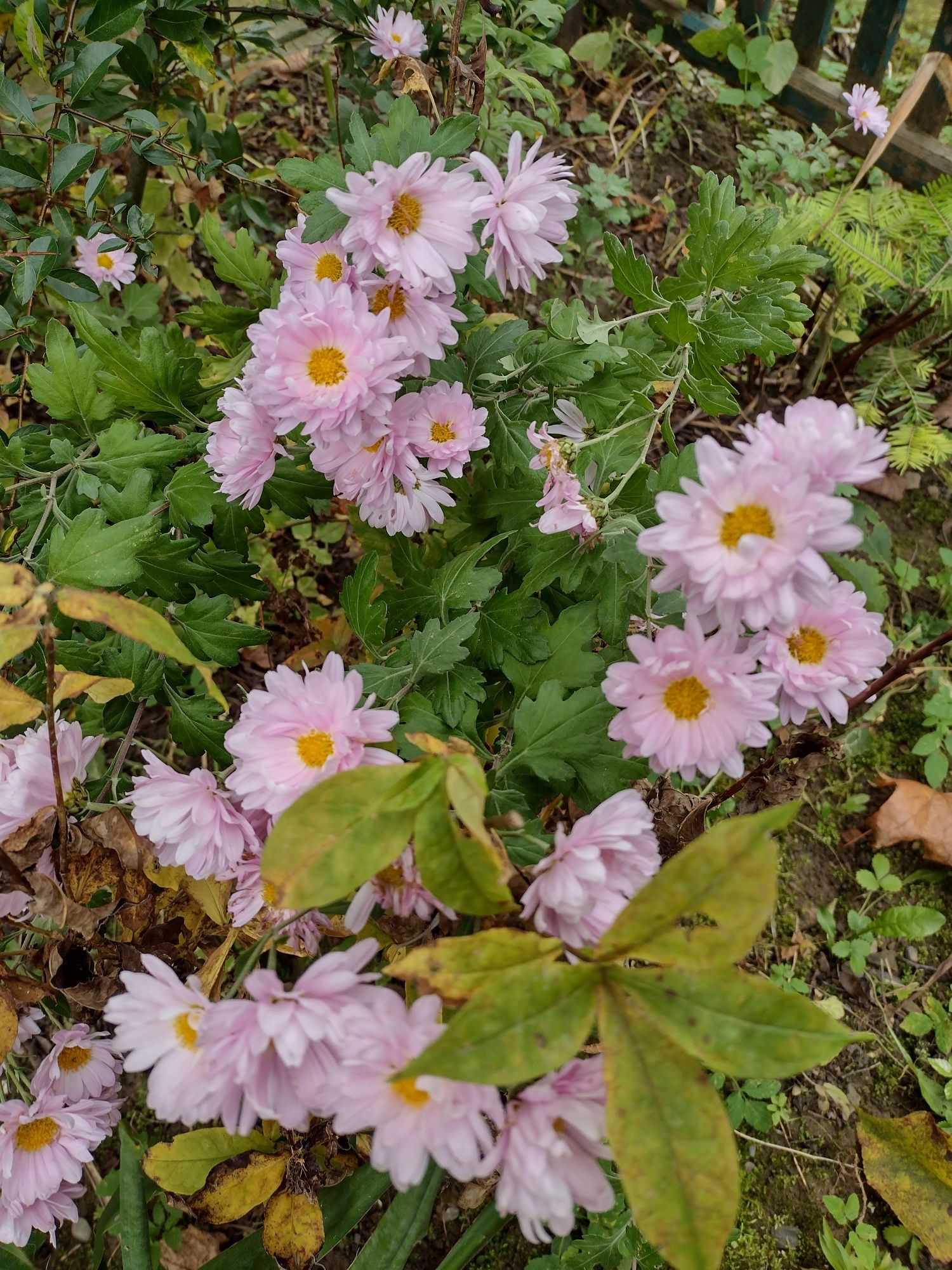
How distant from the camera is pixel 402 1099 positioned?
0.70 m

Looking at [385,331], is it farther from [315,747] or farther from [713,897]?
[713,897]

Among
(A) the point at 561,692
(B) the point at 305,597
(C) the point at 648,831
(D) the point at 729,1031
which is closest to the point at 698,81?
(B) the point at 305,597

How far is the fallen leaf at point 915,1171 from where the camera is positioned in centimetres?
149

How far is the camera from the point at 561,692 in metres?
1.09

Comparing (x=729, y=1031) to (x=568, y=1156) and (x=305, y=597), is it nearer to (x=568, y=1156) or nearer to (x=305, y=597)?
(x=568, y=1156)

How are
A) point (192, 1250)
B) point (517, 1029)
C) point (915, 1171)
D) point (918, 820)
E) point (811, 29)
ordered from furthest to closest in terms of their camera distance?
point (811, 29)
point (918, 820)
point (915, 1171)
point (192, 1250)
point (517, 1029)

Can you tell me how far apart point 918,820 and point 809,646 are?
1097 mm

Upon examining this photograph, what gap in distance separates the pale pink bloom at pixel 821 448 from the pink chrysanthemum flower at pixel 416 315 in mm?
400

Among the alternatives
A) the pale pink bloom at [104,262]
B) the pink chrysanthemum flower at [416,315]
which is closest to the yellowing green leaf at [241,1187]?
the pink chrysanthemum flower at [416,315]

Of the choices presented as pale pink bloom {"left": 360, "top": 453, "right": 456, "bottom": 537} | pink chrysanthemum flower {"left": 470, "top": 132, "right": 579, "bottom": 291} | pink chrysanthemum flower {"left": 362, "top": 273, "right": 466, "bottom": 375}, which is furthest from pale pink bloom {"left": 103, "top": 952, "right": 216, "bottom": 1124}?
pink chrysanthemum flower {"left": 470, "top": 132, "right": 579, "bottom": 291}

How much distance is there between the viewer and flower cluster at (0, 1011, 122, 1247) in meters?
1.08

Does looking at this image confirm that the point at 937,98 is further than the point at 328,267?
Yes

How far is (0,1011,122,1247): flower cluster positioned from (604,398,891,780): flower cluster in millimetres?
735

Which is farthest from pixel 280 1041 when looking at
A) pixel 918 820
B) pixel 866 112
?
pixel 866 112
